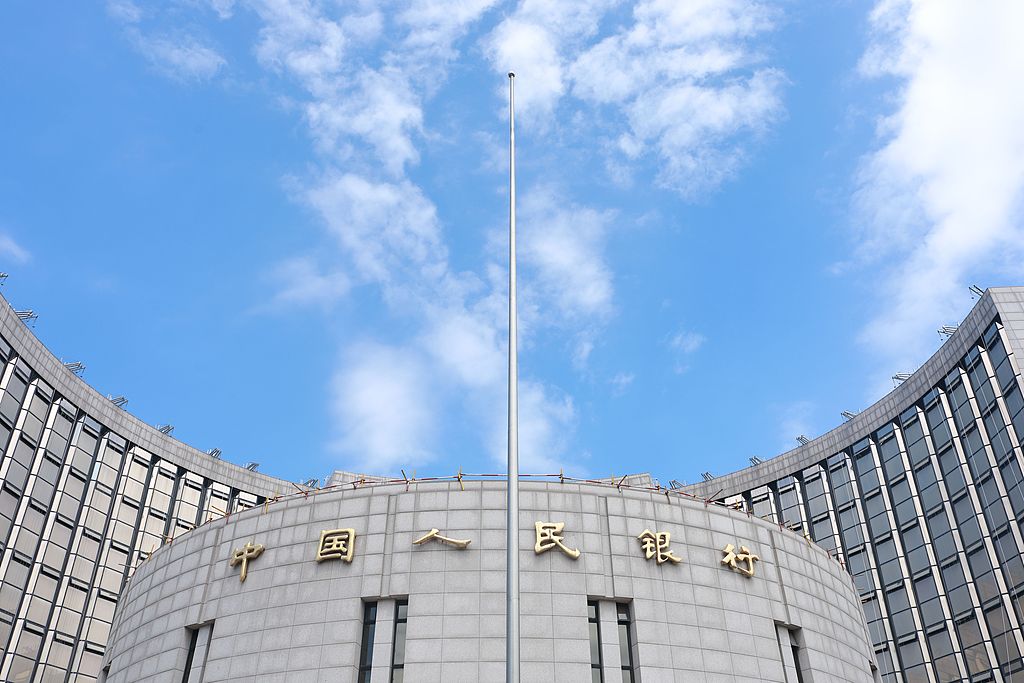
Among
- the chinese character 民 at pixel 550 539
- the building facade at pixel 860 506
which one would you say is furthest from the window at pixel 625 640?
the building facade at pixel 860 506

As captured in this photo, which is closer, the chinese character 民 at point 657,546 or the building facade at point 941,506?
the chinese character 民 at point 657,546

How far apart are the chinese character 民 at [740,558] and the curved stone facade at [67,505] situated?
1330 inches

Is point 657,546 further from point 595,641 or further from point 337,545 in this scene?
point 337,545

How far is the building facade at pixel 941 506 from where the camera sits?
181 ft

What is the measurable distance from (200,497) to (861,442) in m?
53.8

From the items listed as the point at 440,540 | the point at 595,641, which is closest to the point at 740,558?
the point at 595,641

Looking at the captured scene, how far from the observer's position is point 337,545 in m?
33.9

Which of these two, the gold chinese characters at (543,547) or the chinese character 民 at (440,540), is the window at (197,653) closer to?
the gold chinese characters at (543,547)

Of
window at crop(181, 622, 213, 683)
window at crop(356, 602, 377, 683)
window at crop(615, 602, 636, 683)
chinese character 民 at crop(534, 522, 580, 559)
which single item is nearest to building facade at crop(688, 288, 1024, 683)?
window at crop(615, 602, 636, 683)

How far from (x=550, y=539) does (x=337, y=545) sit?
832 cm

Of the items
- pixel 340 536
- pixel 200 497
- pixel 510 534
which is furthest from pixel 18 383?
pixel 510 534

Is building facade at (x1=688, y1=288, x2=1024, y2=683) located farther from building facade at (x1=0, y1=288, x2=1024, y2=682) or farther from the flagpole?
the flagpole

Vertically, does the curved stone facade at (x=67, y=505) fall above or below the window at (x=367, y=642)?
above

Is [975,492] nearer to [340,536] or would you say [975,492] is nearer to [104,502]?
[340,536]
